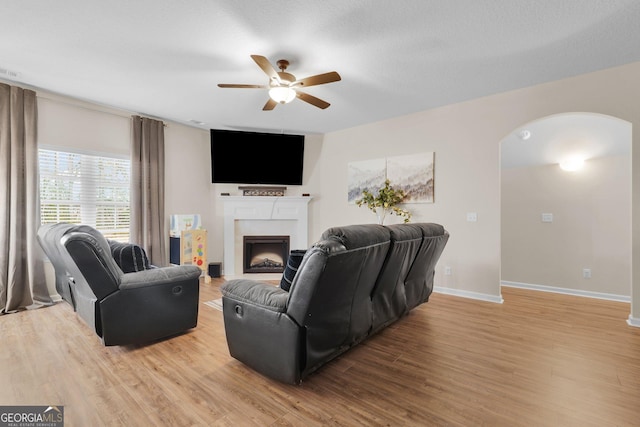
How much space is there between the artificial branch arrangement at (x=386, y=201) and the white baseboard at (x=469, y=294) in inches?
44.4

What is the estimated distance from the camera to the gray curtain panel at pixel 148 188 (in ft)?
14.7

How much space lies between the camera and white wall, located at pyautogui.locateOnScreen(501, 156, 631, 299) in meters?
3.84

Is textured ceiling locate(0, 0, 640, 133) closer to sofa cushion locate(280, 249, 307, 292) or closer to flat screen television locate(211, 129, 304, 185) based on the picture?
flat screen television locate(211, 129, 304, 185)

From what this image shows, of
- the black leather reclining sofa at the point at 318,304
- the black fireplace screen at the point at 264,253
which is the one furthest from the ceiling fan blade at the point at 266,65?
the black fireplace screen at the point at 264,253

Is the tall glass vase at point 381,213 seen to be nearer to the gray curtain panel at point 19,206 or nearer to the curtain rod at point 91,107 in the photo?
the curtain rod at point 91,107

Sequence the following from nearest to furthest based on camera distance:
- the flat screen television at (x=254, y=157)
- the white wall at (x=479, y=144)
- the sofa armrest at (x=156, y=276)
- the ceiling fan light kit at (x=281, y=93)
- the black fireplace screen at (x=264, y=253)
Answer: the sofa armrest at (x=156, y=276)
the ceiling fan light kit at (x=281, y=93)
the white wall at (x=479, y=144)
the flat screen television at (x=254, y=157)
the black fireplace screen at (x=264, y=253)

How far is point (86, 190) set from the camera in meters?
4.17

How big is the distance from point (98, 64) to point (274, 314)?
3212 mm

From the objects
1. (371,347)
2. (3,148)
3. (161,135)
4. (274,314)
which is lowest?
(371,347)

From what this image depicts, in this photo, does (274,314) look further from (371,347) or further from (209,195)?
(209,195)

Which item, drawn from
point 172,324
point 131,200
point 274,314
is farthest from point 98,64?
point 274,314

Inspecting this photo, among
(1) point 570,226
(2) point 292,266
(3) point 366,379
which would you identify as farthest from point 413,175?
(3) point 366,379

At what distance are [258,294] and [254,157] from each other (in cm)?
385

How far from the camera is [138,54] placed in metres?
2.84
